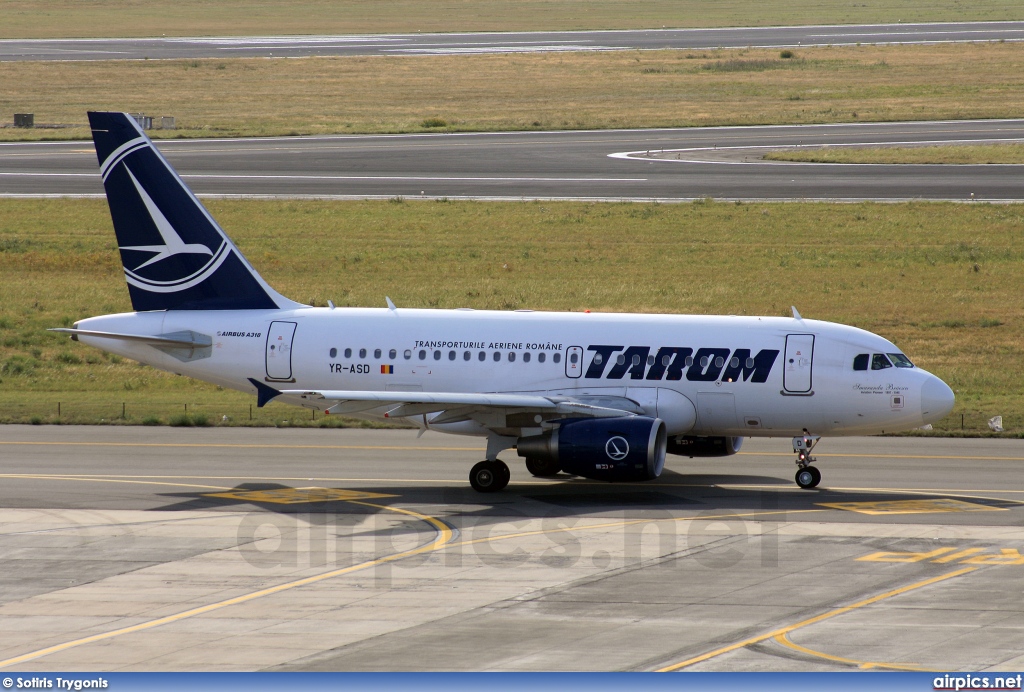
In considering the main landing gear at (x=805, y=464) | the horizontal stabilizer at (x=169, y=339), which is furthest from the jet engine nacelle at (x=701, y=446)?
the horizontal stabilizer at (x=169, y=339)

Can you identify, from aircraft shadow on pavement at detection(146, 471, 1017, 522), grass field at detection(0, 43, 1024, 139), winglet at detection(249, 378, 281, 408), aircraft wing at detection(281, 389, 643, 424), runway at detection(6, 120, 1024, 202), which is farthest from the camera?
grass field at detection(0, 43, 1024, 139)

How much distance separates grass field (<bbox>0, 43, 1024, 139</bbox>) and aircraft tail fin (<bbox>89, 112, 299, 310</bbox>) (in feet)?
219

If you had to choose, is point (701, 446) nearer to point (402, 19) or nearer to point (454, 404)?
point (454, 404)

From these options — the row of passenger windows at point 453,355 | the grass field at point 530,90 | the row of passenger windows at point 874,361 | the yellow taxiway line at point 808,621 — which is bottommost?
the yellow taxiway line at point 808,621

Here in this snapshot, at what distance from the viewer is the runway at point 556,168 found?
78312mm

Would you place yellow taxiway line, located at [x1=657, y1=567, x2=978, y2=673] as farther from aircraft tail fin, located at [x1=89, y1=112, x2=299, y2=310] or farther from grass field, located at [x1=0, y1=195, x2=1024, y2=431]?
aircraft tail fin, located at [x1=89, y1=112, x2=299, y2=310]

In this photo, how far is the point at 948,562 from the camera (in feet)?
84.5

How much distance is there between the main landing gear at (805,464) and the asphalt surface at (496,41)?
395 feet

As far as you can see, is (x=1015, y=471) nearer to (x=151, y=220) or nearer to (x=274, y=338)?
(x=274, y=338)

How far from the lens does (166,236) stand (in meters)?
36.7

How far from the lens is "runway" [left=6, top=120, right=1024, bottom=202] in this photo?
78312 mm

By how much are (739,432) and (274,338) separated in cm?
1281

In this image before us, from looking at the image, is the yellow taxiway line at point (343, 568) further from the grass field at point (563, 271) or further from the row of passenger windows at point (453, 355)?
the grass field at point (563, 271)

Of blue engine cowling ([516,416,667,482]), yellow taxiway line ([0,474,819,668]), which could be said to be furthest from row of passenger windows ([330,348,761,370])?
yellow taxiway line ([0,474,819,668])
